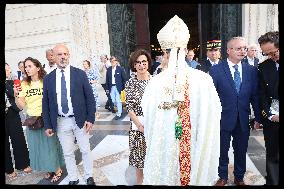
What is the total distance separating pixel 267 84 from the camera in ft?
9.93

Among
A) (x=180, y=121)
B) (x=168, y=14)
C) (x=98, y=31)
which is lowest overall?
(x=180, y=121)

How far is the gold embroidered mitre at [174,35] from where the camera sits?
2625 mm

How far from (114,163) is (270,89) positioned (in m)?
2.59

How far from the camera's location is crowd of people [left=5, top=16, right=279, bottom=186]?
2.62 meters

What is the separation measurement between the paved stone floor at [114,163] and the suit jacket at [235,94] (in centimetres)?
87

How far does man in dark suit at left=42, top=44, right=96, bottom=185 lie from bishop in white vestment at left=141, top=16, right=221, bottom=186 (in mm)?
1092

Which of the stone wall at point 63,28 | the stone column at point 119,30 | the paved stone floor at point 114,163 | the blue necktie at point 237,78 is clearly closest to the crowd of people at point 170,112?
the blue necktie at point 237,78

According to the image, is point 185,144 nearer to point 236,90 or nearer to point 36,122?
point 236,90

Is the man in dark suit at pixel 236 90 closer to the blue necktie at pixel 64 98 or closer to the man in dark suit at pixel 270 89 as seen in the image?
the man in dark suit at pixel 270 89

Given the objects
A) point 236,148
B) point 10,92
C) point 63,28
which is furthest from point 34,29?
point 236,148

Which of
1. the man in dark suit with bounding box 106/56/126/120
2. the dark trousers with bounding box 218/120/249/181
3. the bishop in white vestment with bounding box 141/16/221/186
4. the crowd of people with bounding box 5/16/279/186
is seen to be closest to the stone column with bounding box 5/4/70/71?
the man in dark suit with bounding box 106/56/126/120

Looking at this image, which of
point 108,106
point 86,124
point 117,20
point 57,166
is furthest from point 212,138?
point 117,20

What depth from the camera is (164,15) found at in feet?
57.8

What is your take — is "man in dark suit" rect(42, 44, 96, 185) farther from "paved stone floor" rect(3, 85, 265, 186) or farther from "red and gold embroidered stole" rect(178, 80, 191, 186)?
"red and gold embroidered stole" rect(178, 80, 191, 186)
